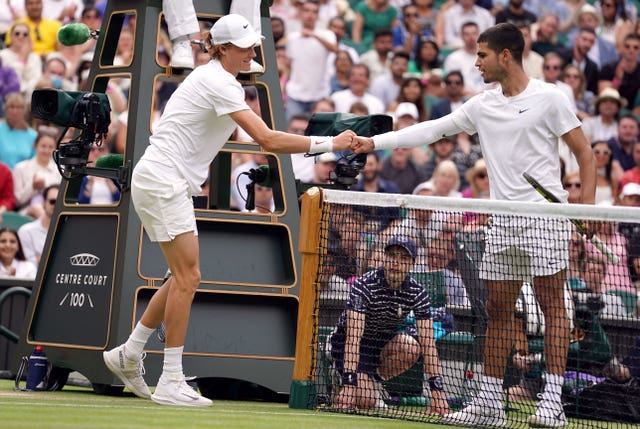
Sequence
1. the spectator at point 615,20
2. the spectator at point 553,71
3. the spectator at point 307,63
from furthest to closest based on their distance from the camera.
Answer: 1. the spectator at point 615,20
2. the spectator at point 553,71
3. the spectator at point 307,63

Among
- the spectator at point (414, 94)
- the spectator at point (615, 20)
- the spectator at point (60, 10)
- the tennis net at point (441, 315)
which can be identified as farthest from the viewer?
the spectator at point (615, 20)

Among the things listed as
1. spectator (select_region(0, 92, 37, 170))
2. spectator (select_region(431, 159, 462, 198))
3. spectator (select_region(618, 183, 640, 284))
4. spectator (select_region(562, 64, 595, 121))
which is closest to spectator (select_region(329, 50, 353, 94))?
spectator (select_region(562, 64, 595, 121))

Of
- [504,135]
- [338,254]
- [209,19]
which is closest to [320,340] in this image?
[338,254]

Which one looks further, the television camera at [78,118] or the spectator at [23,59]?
the spectator at [23,59]

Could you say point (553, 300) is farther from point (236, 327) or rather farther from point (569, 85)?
point (569, 85)

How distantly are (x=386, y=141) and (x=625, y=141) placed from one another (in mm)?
9278

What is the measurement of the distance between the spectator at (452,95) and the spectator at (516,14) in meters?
2.54

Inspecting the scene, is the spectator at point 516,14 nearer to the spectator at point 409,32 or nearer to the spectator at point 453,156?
the spectator at point 409,32

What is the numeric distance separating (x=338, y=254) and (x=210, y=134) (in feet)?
4.08

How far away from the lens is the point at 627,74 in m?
19.7

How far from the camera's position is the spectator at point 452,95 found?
1809 cm

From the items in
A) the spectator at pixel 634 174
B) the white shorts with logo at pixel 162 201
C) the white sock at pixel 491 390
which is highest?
the spectator at pixel 634 174

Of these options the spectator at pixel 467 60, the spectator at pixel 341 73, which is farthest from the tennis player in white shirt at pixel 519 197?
the spectator at pixel 467 60

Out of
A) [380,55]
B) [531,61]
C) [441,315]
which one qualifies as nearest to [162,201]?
[441,315]
